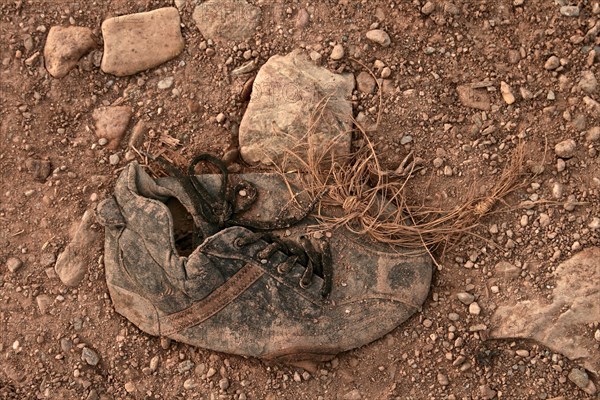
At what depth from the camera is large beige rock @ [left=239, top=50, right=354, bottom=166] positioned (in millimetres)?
3584

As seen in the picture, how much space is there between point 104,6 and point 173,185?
1291 millimetres

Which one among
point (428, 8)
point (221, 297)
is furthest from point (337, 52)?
point (221, 297)

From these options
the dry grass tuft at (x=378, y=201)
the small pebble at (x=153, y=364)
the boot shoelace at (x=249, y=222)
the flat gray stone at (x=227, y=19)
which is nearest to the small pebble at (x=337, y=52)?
the dry grass tuft at (x=378, y=201)

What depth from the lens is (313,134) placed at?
3.58m

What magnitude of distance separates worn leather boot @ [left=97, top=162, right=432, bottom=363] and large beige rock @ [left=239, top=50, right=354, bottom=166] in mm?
519

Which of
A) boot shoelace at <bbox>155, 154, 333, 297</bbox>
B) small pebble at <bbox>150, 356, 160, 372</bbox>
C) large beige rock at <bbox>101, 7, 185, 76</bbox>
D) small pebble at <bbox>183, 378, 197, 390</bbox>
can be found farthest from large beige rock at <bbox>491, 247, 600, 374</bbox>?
large beige rock at <bbox>101, 7, 185, 76</bbox>

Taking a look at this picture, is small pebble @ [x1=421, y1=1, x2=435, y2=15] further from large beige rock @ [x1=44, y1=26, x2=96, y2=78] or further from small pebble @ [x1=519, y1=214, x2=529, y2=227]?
Result: large beige rock @ [x1=44, y1=26, x2=96, y2=78]

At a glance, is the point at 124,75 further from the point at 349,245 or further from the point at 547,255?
the point at 547,255

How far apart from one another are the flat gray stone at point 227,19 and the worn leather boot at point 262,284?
1.00m

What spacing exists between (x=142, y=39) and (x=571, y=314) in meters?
3.06

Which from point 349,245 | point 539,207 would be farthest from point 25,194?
point 539,207

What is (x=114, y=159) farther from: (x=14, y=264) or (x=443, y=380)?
(x=443, y=380)

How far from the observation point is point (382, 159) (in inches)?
143

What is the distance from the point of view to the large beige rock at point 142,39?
378cm
